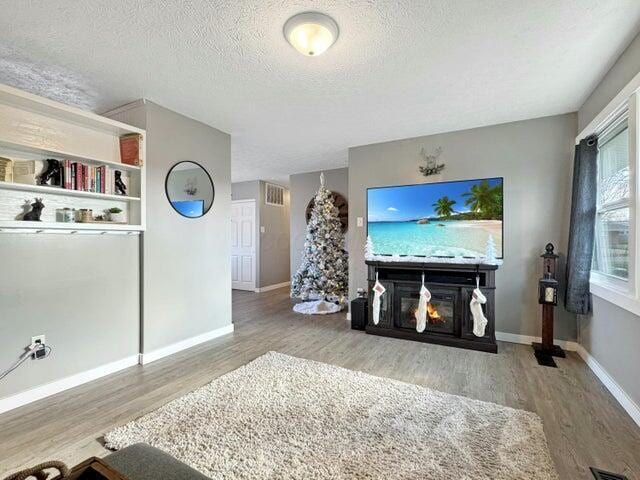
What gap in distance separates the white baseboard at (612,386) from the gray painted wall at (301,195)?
4075 mm

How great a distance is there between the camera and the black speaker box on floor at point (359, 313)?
3.86 meters

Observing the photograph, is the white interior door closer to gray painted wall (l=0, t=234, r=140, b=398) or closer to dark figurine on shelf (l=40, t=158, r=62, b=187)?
gray painted wall (l=0, t=234, r=140, b=398)

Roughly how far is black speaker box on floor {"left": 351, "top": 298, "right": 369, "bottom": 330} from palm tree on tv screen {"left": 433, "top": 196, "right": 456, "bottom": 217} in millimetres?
1425

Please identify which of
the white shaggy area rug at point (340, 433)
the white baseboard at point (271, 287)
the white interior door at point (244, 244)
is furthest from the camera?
the white interior door at point (244, 244)

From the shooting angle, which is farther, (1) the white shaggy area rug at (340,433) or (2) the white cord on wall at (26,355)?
(2) the white cord on wall at (26,355)

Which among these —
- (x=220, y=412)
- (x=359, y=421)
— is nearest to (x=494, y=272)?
(x=359, y=421)

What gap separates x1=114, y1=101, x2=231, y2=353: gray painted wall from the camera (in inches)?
114

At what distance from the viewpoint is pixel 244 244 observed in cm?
679

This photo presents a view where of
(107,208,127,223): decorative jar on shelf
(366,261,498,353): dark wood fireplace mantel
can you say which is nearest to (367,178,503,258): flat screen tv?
(366,261,498,353): dark wood fireplace mantel

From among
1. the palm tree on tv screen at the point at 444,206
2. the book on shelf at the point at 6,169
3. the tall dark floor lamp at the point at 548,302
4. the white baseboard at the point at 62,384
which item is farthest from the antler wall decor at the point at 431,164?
the book on shelf at the point at 6,169

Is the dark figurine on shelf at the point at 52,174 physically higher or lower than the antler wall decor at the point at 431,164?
lower

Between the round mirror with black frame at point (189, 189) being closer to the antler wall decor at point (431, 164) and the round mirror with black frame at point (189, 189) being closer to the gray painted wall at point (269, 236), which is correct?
the antler wall decor at point (431, 164)

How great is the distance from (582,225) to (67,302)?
4.48 metres

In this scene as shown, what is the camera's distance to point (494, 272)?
319cm
